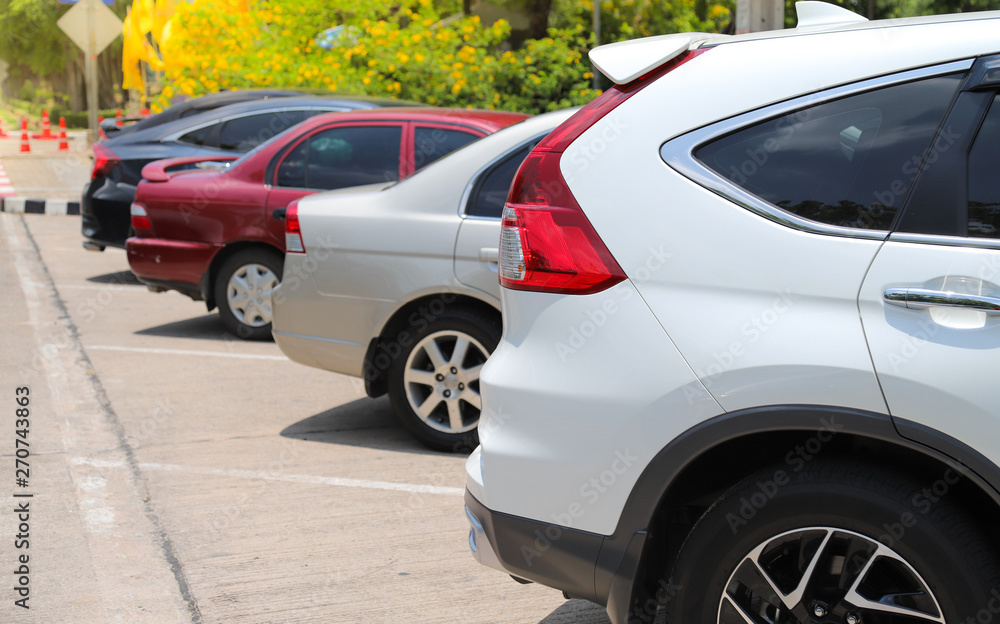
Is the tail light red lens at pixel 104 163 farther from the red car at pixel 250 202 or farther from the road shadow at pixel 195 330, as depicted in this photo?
the road shadow at pixel 195 330

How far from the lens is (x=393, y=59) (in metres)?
13.2

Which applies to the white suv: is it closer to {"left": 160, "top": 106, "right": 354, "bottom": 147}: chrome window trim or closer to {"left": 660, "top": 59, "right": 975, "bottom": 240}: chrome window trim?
{"left": 660, "top": 59, "right": 975, "bottom": 240}: chrome window trim

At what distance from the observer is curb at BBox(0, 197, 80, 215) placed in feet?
51.2

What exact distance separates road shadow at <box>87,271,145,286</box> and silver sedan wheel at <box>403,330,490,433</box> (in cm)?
579

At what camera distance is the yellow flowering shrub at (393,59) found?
525 inches

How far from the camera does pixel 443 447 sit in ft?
16.6

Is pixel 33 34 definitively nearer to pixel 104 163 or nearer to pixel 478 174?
pixel 104 163

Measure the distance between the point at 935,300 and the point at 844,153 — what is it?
1.35 feet

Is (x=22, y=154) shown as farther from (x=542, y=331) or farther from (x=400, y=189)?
(x=542, y=331)

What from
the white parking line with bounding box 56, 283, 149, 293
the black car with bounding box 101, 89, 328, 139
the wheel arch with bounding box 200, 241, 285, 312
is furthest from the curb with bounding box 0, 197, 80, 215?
the wheel arch with bounding box 200, 241, 285, 312

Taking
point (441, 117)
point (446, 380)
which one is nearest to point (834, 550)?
point (446, 380)

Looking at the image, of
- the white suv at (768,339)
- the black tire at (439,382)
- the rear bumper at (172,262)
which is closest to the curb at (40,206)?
the rear bumper at (172,262)

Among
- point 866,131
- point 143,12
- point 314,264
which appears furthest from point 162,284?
point 143,12

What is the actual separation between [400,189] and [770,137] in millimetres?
2934
